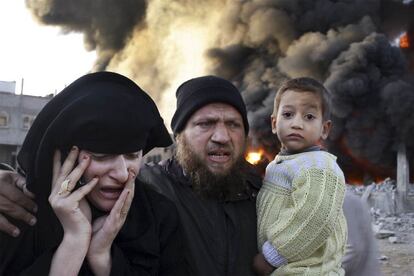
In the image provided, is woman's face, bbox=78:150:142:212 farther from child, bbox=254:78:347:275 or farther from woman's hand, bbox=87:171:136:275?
child, bbox=254:78:347:275

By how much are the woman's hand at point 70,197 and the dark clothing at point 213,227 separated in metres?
0.64

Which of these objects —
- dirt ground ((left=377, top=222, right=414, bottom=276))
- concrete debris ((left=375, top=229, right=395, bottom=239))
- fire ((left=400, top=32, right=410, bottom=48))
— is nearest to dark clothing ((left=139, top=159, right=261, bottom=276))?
dirt ground ((left=377, top=222, right=414, bottom=276))

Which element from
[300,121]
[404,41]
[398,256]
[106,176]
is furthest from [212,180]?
[404,41]

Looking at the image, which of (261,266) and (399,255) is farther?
(399,255)

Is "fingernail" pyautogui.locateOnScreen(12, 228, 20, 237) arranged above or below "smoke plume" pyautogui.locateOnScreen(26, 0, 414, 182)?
below

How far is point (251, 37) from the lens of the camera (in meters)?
28.2

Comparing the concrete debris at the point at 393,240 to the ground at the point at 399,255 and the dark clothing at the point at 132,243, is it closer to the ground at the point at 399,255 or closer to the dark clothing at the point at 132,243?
the ground at the point at 399,255

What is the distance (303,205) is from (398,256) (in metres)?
8.25

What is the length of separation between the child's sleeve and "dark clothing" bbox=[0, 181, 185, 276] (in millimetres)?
480

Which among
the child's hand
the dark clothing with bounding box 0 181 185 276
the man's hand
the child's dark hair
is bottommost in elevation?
the child's hand

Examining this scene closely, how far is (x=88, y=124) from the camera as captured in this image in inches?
64.7

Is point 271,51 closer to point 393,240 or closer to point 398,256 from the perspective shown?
point 393,240

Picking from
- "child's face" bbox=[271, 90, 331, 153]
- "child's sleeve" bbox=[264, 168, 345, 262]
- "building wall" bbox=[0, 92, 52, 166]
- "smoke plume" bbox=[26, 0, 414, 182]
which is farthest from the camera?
"building wall" bbox=[0, 92, 52, 166]

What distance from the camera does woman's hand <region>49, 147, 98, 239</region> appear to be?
1.60 metres
